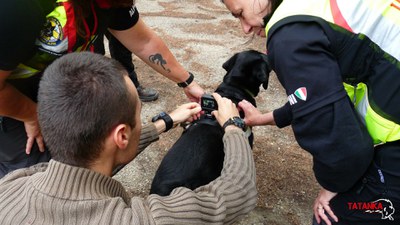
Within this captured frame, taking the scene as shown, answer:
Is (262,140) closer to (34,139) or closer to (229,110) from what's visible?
(229,110)

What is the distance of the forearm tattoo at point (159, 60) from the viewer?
2791 millimetres

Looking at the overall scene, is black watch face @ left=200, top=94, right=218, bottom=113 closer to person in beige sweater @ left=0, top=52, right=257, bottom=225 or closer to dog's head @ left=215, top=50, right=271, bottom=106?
dog's head @ left=215, top=50, right=271, bottom=106

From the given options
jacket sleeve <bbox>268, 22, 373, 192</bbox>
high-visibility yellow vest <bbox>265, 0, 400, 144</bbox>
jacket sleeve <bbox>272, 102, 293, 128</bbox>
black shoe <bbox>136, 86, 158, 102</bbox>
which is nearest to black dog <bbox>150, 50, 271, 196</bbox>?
jacket sleeve <bbox>272, 102, 293, 128</bbox>

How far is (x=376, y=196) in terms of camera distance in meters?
1.62

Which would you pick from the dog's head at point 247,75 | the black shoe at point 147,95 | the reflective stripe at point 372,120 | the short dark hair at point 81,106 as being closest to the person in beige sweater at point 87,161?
the short dark hair at point 81,106

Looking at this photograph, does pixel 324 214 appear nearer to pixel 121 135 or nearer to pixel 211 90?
pixel 121 135

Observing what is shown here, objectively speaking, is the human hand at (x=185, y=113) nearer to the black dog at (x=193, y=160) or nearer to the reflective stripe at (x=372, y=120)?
the black dog at (x=193, y=160)

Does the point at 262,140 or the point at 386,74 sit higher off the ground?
the point at 386,74

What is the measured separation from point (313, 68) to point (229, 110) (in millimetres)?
866

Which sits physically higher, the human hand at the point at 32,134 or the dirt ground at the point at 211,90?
the human hand at the point at 32,134

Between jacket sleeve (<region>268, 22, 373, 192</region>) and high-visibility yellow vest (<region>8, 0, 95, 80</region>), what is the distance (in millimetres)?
1051

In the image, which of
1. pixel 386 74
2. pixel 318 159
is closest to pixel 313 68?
pixel 386 74

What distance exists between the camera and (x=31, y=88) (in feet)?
6.36

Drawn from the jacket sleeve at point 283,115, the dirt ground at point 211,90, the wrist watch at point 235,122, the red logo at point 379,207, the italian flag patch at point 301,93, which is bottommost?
the dirt ground at point 211,90
